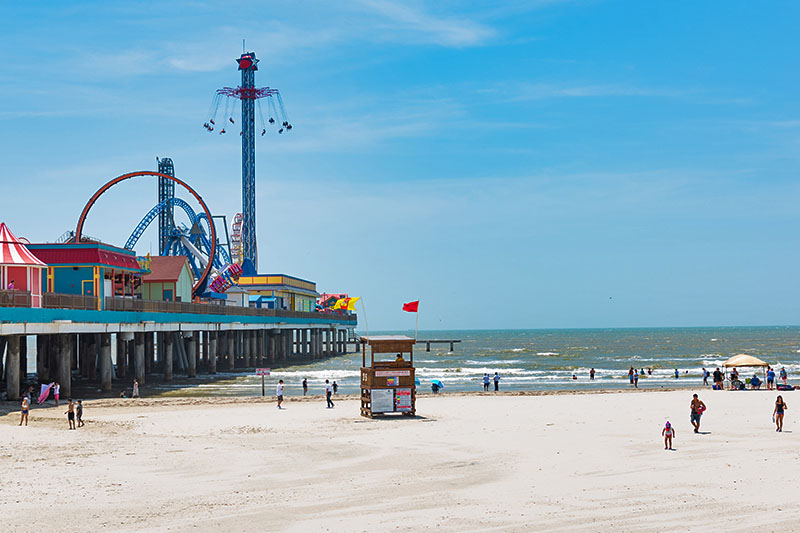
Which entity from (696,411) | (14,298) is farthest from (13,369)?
(696,411)

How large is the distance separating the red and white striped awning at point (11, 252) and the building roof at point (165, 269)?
72.2 ft

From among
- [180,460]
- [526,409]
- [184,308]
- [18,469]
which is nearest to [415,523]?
[180,460]

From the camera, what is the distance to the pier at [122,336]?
35.3 m

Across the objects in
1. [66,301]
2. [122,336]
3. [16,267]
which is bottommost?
[122,336]

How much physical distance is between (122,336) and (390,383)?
23514 mm

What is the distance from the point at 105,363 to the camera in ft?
145

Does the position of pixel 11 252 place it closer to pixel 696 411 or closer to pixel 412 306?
pixel 412 306

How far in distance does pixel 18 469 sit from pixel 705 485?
601 inches

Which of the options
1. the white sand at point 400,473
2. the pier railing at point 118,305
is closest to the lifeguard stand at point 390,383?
the white sand at point 400,473

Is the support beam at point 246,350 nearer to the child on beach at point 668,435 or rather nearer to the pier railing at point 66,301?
the pier railing at point 66,301

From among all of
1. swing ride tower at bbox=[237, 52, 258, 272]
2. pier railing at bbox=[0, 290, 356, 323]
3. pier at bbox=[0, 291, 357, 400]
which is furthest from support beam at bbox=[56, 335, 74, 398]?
swing ride tower at bbox=[237, 52, 258, 272]

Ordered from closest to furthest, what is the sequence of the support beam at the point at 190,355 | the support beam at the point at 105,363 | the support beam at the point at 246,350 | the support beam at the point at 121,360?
1. the support beam at the point at 105,363
2. the support beam at the point at 121,360
3. the support beam at the point at 190,355
4. the support beam at the point at 246,350

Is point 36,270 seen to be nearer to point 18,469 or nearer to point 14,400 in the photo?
point 14,400

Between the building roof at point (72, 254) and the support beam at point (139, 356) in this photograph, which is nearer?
the building roof at point (72, 254)
